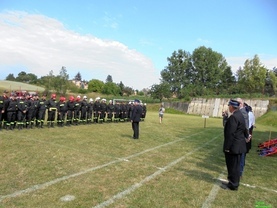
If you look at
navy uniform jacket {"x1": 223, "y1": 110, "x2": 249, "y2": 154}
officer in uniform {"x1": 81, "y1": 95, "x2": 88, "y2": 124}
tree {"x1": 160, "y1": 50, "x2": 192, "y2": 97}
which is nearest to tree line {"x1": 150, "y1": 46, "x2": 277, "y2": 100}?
tree {"x1": 160, "y1": 50, "x2": 192, "y2": 97}

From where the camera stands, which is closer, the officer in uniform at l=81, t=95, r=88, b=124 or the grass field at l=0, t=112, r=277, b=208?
the grass field at l=0, t=112, r=277, b=208

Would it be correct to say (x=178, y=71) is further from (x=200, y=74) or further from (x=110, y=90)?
(x=110, y=90)

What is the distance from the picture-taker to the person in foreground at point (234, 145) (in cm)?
629

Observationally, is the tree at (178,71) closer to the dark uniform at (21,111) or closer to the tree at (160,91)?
the tree at (160,91)

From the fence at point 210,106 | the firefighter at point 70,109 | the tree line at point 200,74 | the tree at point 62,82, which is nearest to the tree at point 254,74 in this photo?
the fence at point 210,106

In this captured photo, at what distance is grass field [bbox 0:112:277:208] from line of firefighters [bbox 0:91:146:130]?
119 inches

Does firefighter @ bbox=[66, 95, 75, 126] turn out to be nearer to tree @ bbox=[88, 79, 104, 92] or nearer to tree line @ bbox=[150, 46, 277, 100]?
tree line @ bbox=[150, 46, 277, 100]

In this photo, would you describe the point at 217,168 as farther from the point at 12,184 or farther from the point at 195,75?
the point at 195,75

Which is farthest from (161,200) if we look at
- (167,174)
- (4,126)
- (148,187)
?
(4,126)

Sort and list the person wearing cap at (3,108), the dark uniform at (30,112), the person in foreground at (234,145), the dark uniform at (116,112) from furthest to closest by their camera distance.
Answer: the dark uniform at (116,112)
the dark uniform at (30,112)
the person wearing cap at (3,108)
the person in foreground at (234,145)

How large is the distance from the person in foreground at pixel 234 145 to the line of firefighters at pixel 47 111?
1062 cm

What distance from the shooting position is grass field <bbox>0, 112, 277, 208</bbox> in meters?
5.07

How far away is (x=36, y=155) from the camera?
26.3 ft

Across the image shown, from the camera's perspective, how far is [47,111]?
1577 centimetres
